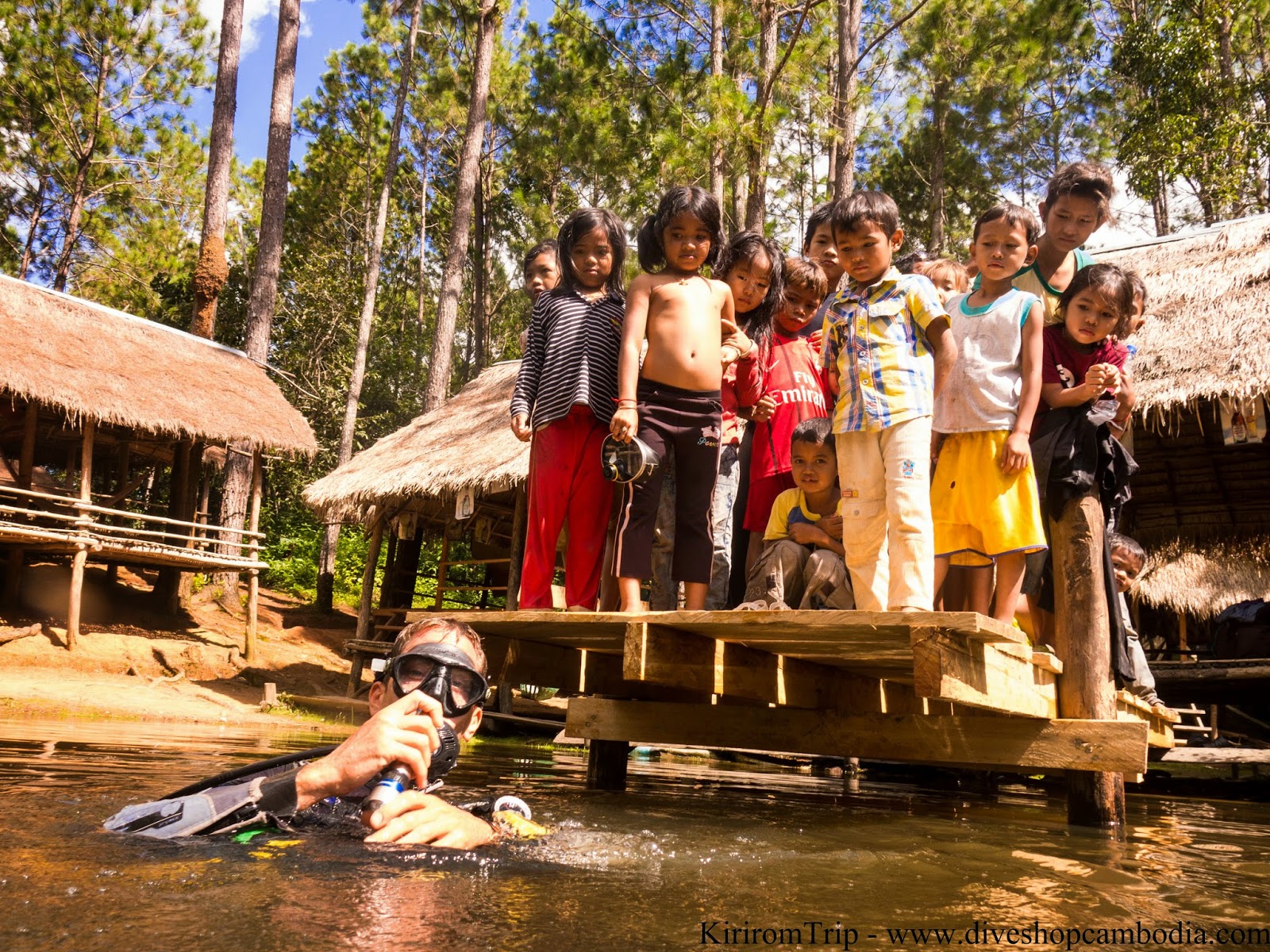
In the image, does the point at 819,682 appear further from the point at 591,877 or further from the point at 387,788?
the point at 387,788

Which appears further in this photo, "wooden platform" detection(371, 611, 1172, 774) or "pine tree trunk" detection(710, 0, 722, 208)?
"pine tree trunk" detection(710, 0, 722, 208)

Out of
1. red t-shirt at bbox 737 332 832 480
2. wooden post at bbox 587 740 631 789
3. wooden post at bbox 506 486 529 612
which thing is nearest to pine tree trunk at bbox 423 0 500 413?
wooden post at bbox 506 486 529 612

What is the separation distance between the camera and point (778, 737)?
5012 mm

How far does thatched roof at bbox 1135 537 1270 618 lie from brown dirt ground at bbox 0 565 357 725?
8448 mm

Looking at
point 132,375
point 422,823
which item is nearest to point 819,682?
point 422,823

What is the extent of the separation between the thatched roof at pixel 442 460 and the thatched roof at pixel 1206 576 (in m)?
6.43

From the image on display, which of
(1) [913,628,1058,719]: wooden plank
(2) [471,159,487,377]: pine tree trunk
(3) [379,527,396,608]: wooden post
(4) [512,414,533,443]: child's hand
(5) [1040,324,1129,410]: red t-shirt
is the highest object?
(2) [471,159,487,377]: pine tree trunk

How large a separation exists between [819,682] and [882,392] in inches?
56.8

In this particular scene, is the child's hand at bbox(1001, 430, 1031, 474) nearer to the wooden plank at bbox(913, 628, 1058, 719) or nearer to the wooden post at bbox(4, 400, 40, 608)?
the wooden plank at bbox(913, 628, 1058, 719)

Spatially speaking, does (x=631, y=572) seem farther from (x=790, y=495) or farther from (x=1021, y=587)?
(x=1021, y=587)

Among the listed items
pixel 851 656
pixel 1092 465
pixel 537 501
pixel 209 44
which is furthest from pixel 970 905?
pixel 209 44

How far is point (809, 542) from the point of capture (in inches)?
187

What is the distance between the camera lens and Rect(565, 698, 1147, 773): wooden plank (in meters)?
4.20

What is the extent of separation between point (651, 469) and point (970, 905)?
205cm
